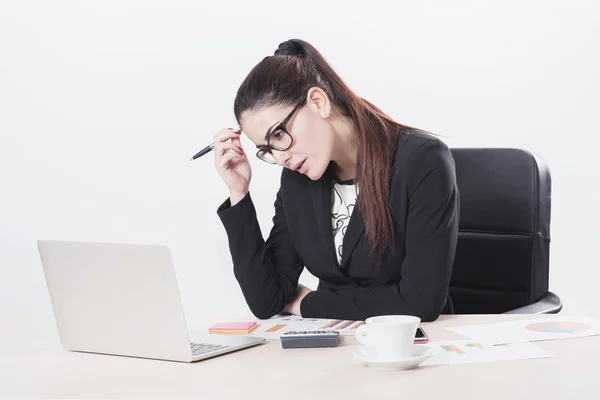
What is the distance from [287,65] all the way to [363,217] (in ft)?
1.42

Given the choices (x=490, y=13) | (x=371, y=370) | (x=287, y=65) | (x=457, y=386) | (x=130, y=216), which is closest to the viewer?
(x=457, y=386)

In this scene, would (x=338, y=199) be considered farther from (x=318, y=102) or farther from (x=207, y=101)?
(x=207, y=101)

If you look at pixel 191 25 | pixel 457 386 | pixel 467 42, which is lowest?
pixel 457 386

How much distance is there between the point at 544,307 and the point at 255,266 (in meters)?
0.80

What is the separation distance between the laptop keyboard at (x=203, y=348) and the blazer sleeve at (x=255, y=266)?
471mm

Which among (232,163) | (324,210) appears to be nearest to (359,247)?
(324,210)

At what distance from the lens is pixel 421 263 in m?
1.83

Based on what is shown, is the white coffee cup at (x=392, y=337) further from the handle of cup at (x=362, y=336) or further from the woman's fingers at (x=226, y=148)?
the woman's fingers at (x=226, y=148)

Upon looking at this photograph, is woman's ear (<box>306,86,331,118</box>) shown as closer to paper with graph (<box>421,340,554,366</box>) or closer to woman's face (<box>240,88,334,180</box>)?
woman's face (<box>240,88,334,180</box>)

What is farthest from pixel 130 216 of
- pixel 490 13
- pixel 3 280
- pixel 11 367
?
pixel 11 367

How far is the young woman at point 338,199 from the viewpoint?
184cm

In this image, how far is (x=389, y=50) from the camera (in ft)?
11.4

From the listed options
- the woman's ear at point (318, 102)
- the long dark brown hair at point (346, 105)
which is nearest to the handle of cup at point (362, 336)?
the long dark brown hair at point (346, 105)

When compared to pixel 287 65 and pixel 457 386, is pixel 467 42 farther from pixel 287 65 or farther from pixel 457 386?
pixel 457 386
